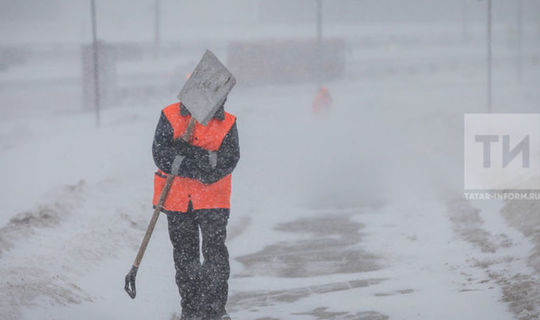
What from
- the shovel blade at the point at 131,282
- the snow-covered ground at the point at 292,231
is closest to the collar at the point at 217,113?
the shovel blade at the point at 131,282

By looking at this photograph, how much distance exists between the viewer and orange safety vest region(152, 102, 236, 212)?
5195 mm

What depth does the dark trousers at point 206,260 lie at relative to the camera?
523 cm

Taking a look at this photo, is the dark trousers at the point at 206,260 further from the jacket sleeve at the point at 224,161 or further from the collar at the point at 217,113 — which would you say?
the collar at the point at 217,113

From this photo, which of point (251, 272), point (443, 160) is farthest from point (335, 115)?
point (251, 272)

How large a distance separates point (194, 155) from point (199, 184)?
0.61 feet

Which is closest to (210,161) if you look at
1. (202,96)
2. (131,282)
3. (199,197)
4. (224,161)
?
(224,161)

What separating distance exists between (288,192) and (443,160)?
15.1ft

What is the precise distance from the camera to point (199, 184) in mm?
5203

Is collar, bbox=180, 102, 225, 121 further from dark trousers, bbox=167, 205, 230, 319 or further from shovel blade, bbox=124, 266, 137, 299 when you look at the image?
shovel blade, bbox=124, 266, 137, 299

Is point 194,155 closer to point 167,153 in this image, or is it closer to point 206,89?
point 167,153

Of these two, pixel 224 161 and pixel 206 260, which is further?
pixel 206 260

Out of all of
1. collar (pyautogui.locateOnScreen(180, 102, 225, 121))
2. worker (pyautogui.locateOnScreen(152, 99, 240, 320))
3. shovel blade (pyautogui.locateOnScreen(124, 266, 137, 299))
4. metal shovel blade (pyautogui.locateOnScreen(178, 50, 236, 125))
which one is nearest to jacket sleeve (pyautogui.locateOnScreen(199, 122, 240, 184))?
worker (pyautogui.locateOnScreen(152, 99, 240, 320))

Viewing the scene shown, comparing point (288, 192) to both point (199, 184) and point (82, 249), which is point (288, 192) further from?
point (199, 184)

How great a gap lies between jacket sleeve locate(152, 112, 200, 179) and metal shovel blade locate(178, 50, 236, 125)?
0.20 meters
